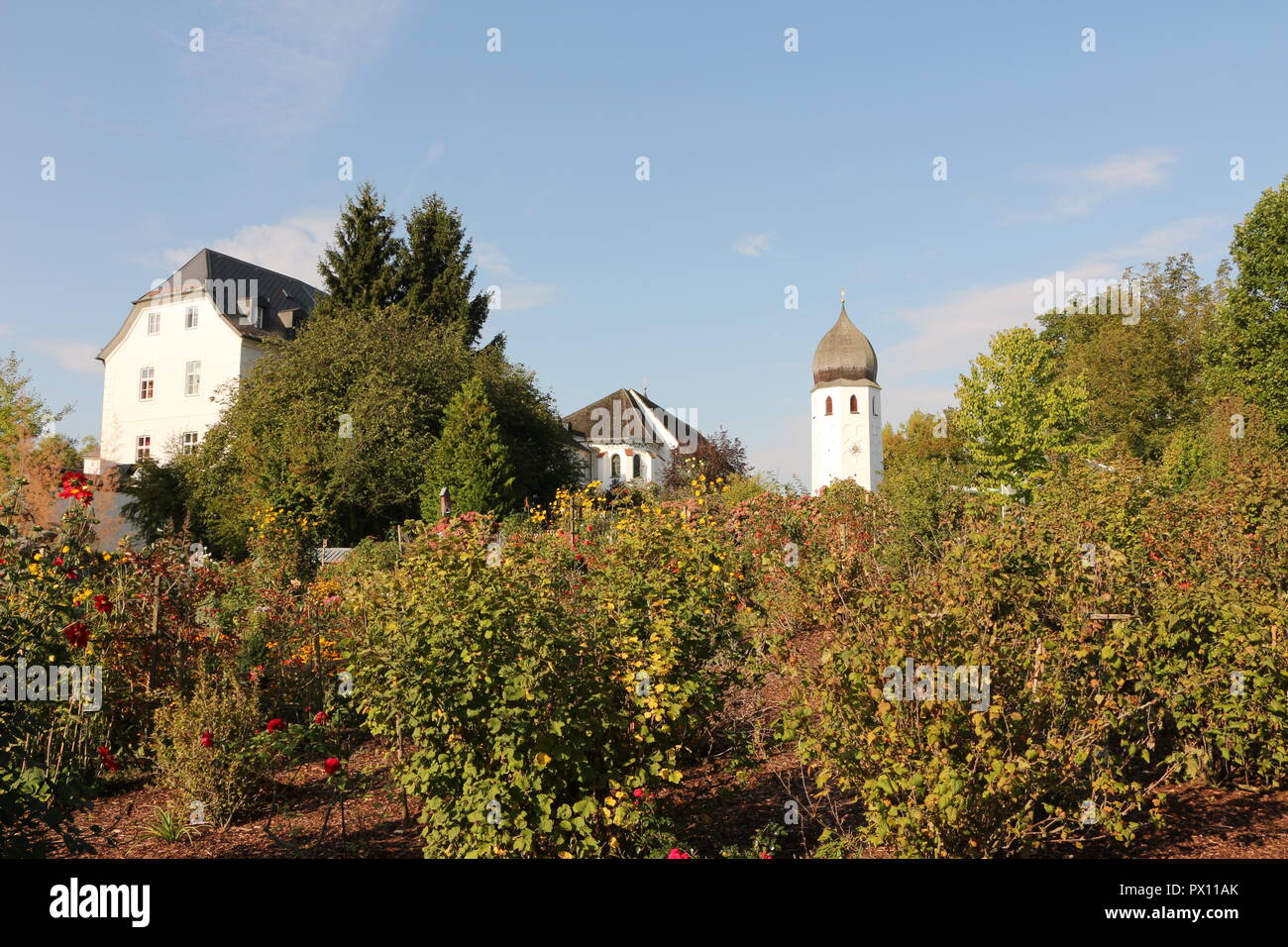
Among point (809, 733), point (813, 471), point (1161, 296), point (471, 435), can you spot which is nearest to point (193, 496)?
point (471, 435)

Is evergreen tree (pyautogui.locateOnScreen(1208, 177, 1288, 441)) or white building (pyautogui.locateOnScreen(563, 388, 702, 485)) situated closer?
evergreen tree (pyautogui.locateOnScreen(1208, 177, 1288, 441))

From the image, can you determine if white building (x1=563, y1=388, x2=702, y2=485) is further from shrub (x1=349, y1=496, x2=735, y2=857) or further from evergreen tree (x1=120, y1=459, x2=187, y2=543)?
shrub (x1=349, y1=496, x2=735, y2=857)

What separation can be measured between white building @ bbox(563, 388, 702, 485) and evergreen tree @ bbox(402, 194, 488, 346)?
22.4m

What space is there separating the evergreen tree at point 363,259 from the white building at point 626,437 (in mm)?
23234

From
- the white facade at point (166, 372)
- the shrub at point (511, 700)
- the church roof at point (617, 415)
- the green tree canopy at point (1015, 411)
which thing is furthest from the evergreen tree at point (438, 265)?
the shrub at point (511, 700)

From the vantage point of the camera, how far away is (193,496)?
25812 millimetres

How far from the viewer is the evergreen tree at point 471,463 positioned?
2436cm

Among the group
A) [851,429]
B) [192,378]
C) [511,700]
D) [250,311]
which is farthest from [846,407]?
[511,700]

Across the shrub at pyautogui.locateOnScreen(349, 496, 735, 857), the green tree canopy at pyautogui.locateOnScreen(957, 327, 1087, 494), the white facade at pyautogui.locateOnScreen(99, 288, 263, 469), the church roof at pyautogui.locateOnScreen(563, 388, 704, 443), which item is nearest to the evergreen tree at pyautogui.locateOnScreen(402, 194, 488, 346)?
the white facade at pyautogui.locateOnScreen(99, 288, 263, 469)

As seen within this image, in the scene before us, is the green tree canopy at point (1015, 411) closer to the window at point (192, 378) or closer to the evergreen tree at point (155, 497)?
the evergreen tree at point (155, 497)

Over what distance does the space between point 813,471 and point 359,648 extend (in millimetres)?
53387

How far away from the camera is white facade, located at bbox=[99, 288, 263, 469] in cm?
3694

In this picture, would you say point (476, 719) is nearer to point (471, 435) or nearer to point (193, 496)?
point (471, 435)

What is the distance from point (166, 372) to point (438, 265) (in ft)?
43.4
